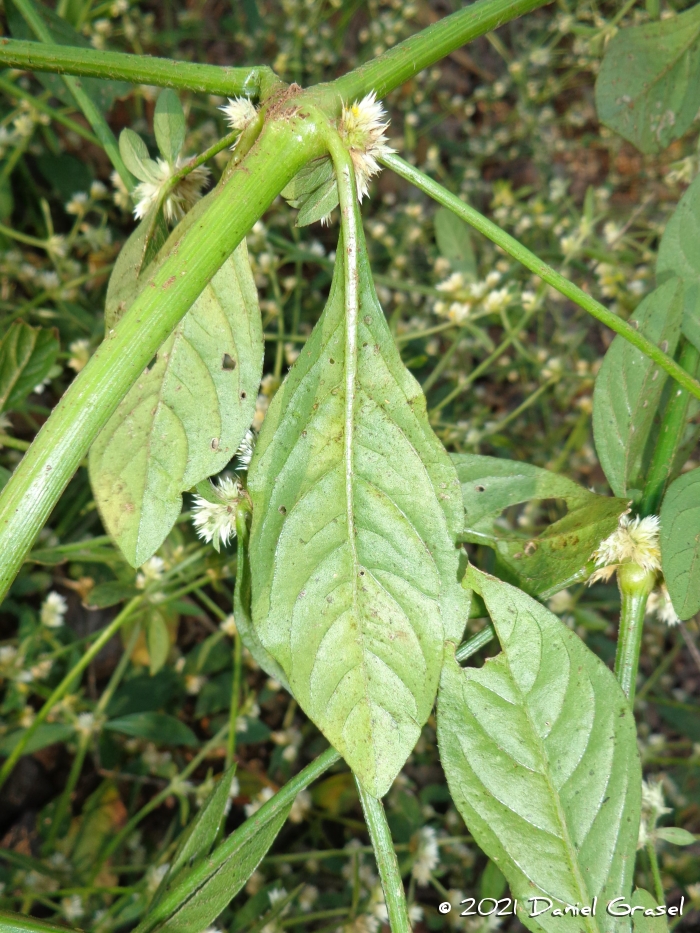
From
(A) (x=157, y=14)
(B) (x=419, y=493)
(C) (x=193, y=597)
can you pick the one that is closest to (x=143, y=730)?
(C) (x=193, y=597)

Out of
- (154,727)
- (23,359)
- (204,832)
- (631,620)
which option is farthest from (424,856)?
(23,359)

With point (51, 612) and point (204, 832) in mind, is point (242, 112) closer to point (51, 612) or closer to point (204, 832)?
point (204, 832)

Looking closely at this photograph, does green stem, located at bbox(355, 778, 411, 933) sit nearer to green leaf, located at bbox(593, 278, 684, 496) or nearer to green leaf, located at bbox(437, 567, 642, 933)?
green leaf, located at bbox(437, 567, 642, 933)

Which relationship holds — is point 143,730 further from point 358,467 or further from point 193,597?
point 358,467

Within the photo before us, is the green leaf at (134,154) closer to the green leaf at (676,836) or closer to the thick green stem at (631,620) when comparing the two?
the thick green stem at (631,620)

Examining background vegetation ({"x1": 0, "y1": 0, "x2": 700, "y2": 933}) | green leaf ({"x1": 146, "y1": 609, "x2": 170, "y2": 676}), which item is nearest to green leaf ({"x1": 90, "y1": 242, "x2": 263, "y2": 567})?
background vegetation ({"x1": 0, "y1": 0, "x2": 700, "y2": 933})
